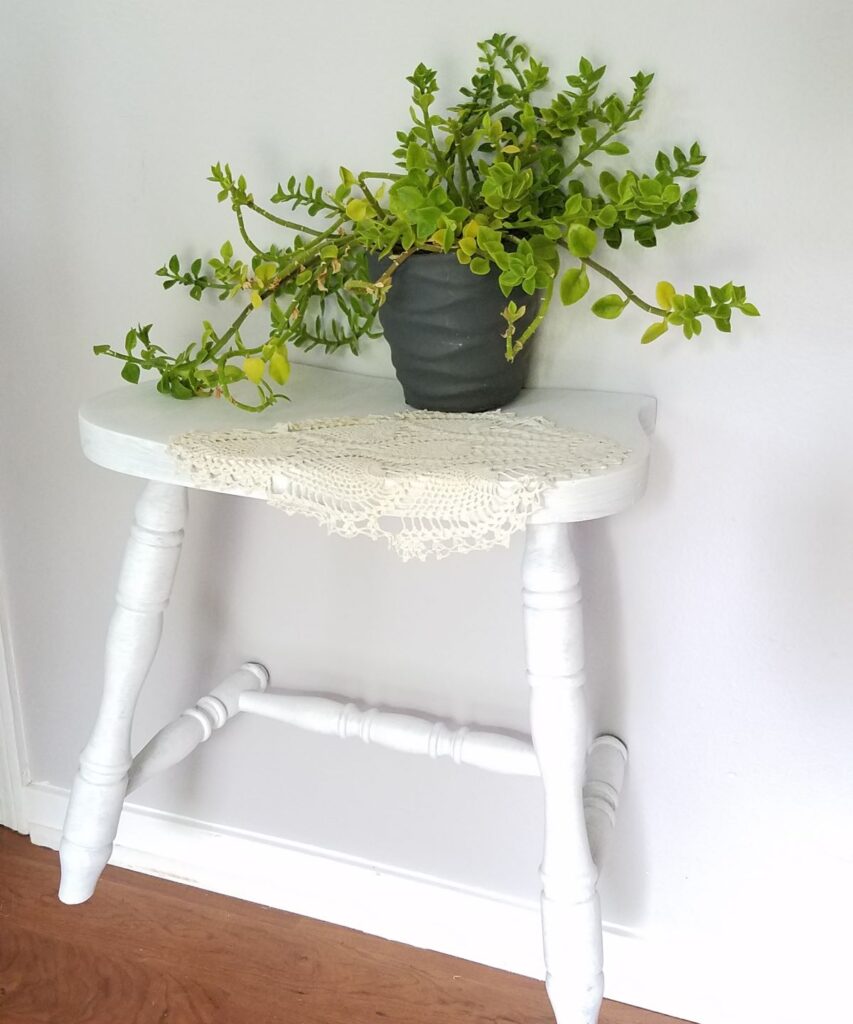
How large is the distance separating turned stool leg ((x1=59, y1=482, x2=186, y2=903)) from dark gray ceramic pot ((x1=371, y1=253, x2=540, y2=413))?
8.4 inches

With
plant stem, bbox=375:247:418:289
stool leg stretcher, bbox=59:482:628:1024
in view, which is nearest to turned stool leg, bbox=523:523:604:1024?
stool leg stretcher, bbox=59:482:628:1024

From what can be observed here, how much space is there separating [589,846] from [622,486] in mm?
296

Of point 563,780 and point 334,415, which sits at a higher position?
point 334,415

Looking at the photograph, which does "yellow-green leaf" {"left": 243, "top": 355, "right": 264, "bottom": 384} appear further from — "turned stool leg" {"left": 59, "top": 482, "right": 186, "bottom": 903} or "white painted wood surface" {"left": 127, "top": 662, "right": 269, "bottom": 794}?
"white painted wood surface" {"left": 127, "top": 662, "right": 269, "bottom": 794}

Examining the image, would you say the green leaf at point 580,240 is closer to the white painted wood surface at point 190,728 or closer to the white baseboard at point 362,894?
the white painted wood surface at point 190,728

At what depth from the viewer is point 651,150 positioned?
72 cm

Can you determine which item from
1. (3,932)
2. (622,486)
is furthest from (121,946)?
(622,486)

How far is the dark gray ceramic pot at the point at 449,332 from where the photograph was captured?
0.68m

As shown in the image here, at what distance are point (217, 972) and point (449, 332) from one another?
2.22ft

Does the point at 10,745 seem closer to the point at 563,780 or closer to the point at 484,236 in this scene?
the point at 563,780

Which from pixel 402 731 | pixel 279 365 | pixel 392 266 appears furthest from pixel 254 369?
pixel 402 731

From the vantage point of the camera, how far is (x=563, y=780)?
2.25 ft

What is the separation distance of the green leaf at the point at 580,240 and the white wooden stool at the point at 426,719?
0.40 ft

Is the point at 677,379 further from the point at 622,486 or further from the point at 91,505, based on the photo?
the point at 91,505
